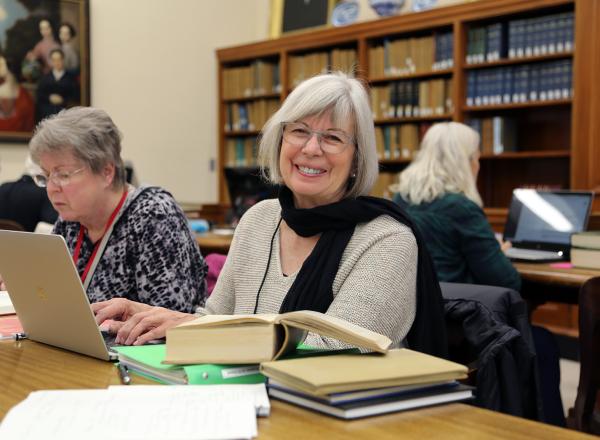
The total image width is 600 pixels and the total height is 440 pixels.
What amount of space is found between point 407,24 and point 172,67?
2.35 meters

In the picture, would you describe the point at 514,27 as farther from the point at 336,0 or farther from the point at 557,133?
the point at 336,0

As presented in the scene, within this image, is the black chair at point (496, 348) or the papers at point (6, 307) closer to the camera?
the black chair at point (496, 348)

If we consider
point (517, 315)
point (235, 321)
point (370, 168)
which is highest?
point (370, 168)

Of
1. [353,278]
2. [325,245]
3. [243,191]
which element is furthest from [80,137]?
[243,191]

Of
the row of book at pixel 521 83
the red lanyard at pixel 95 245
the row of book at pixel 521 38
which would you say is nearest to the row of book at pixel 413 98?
the row of book at pixel 521 83

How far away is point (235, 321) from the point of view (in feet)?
3.85

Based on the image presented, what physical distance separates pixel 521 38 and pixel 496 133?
65cm

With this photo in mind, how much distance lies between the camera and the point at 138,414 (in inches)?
39.1

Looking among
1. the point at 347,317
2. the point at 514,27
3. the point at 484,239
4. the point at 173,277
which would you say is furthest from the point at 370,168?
the point at 514,27

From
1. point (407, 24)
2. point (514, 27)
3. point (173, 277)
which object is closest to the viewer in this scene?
point (173, 277)

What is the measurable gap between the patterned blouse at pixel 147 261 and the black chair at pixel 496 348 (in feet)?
2.56

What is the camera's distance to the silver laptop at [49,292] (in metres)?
1.34

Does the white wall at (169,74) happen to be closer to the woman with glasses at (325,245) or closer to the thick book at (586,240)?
the thick book at (586,240)

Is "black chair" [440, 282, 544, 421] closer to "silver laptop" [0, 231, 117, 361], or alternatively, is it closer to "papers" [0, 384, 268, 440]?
"papers" [0, 384, 268, 440]
